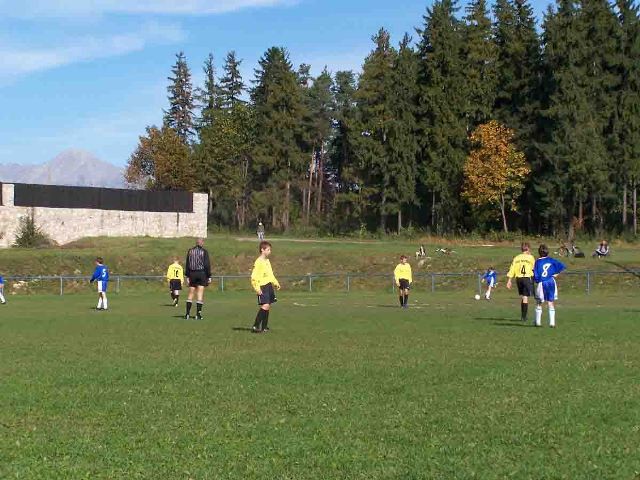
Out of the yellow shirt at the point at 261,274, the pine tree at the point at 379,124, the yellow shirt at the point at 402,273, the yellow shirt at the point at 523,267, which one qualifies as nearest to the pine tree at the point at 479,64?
the pine tree at the point at 379,124

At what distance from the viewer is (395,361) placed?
44.4ft

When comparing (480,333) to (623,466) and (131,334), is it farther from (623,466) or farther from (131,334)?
(623,466)

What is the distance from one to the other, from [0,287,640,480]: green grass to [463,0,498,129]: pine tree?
61.4 meters

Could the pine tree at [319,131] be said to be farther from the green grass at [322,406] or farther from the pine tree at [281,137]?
the green grass at [322,406]

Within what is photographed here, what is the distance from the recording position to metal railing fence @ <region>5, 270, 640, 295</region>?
44.8m

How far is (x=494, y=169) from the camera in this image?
72938 mm

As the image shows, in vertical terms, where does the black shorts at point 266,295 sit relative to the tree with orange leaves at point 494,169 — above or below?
below

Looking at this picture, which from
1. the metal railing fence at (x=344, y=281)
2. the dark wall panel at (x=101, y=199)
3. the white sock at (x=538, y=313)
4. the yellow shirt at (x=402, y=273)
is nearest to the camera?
the white sock at (x=538, y=313)

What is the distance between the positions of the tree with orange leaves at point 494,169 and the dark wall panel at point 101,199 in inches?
893

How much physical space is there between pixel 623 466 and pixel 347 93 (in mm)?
103185

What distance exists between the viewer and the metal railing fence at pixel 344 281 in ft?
147

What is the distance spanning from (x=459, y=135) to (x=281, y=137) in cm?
2260

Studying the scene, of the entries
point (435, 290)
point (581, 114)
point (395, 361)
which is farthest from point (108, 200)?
point (395, 361)

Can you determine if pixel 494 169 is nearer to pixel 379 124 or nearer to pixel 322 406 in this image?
pixel 379 124
